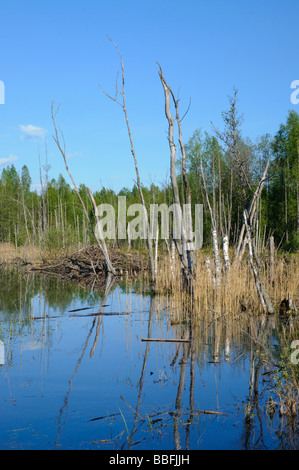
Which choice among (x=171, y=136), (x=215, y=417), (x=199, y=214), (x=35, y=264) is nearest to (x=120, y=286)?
(x=171, y=136)

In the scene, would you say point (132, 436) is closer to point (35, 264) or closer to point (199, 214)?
point (35, 264)

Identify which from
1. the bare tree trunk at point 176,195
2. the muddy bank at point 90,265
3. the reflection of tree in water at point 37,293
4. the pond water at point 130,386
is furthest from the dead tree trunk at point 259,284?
the muddy bank at point 90,265

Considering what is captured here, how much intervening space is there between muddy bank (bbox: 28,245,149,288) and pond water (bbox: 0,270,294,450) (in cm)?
870

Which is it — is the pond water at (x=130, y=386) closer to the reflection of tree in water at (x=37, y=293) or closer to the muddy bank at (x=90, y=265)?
the reflection of tree in water at (x=37, y=293)

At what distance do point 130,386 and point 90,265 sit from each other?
1303cm

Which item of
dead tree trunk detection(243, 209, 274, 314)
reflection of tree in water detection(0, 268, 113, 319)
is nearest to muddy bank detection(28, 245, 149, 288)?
reflection of tree in water detection(0, 268, 113, 319)

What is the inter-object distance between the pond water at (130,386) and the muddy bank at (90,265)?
8.70m

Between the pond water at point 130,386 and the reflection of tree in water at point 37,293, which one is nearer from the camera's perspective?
the pond water at point 130,386

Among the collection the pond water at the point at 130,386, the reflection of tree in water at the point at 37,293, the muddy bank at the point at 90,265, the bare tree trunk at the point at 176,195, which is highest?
the bare tree trunk at the point at 176,195

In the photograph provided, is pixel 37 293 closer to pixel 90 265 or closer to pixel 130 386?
pixel 90 265

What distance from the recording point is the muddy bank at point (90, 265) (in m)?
17.5

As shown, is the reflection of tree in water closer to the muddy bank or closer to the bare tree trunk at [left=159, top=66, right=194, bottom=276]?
the muddy bank
